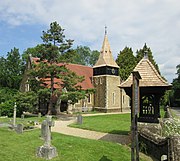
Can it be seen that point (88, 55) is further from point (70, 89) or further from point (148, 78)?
point (148, 78)

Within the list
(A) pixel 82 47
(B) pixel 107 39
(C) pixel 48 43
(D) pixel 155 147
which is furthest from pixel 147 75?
(A) pixel 82 47

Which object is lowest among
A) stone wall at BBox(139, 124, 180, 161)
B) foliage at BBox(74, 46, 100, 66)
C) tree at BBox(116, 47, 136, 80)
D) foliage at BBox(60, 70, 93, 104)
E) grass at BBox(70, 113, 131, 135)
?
grass at BBox(70, 113, 131, 135)

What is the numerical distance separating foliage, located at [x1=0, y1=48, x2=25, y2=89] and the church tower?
1964 centimetres

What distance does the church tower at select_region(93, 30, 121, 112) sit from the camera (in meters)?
35.9

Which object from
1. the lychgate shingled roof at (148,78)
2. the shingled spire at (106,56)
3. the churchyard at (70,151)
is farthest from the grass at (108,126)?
the shingled spire at (106,56)

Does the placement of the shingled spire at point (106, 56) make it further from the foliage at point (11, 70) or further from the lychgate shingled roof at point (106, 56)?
the foliage at point (11, 70)

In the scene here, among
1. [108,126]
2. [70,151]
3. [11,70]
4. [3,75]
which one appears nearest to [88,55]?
[11,70]

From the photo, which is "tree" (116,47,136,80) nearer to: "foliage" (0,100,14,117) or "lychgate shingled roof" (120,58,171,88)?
"foliage" (0,100,14,117)

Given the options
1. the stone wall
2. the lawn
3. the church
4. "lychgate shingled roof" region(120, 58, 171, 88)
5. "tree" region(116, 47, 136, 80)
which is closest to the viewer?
the stone wall

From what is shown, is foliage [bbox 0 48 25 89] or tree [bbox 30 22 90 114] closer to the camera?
tree [bbox 30 22 90 114]

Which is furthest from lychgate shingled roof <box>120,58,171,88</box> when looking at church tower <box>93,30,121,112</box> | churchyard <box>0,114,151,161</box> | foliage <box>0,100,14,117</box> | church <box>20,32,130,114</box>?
church tower <box>93,30,121,112</box>

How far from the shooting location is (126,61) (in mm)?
48812

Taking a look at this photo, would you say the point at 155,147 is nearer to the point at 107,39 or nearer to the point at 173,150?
the point at 173,150

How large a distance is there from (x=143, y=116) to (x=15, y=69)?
148 feet
